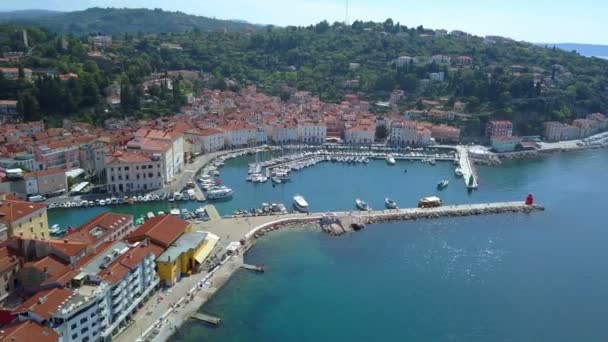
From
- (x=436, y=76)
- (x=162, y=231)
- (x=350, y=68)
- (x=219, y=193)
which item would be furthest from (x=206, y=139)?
(x=436, y=76)

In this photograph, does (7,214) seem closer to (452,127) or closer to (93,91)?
(93,91)

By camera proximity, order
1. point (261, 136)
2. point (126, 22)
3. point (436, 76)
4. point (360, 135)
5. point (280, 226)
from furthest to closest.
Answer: point (126, 22) < point (436, 76) < point (360, 135) < point (261, 136) < point (280, 226)

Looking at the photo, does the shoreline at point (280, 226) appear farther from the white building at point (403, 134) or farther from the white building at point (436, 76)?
the white building at point (436, 76)

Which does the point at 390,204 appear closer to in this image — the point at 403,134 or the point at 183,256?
the point at 183,256

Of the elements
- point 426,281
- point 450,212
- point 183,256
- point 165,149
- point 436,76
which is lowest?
point 426,281

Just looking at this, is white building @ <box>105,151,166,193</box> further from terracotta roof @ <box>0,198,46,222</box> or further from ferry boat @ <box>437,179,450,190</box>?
ferry boat @ <box>437,179,450,190</box>

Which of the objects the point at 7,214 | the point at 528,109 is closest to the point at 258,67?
the point at 528,109

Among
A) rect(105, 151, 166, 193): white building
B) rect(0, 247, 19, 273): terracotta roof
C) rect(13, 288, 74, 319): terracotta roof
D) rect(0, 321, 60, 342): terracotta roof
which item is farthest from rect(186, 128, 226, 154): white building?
rect(0, 321, 60, 342): terracotta roof

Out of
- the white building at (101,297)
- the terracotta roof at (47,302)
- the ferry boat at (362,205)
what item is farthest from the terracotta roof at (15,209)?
the ferry boat at (362,205)
